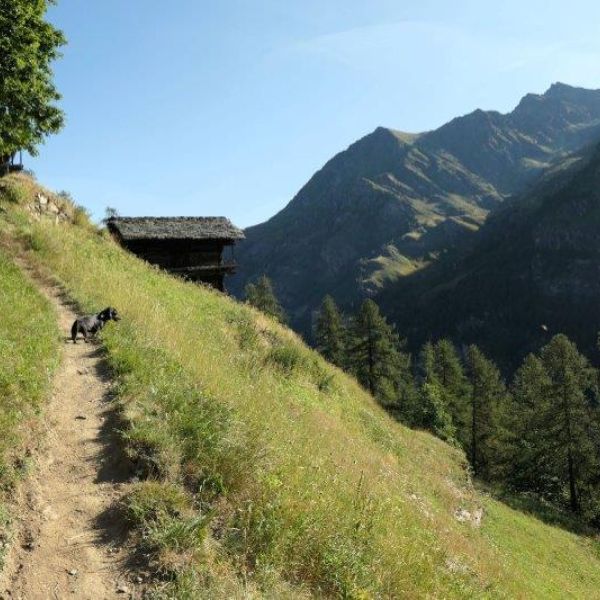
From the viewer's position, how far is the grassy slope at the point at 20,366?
6.42 metres

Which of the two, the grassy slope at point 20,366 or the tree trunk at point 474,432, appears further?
the tree trunk at point 474,432

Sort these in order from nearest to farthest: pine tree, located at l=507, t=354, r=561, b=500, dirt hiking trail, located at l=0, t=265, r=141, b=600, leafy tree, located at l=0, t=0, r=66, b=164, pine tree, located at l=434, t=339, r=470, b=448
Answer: dirt hiking trail, located at l=0, t=265, r=141, b=600, leafy tree, located at l=0, t=0, r=66, b=164, pine tree, located at l=507, t=354, r=561, b=500, pine tree, located at l=434, t=339, r=470, b=448

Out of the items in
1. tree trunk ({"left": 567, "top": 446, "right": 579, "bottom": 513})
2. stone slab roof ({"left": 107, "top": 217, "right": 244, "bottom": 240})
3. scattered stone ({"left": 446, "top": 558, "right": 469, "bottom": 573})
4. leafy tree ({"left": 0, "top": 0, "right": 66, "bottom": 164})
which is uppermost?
leafy tree ({"left": 0, "top": 0, "right": 66, "bottom": 164})

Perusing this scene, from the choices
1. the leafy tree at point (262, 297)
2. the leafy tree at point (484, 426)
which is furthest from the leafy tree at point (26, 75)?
the leafy tree at point (484, 426)

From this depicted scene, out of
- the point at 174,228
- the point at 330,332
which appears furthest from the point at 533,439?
the point at 174,228

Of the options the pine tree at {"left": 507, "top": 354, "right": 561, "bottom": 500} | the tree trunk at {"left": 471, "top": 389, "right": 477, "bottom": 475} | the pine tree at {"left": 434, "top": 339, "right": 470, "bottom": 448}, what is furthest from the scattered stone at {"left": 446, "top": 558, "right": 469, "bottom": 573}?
the tree trunk at {"left": 471, "top": 389, "right": 477, "bottom": 475}

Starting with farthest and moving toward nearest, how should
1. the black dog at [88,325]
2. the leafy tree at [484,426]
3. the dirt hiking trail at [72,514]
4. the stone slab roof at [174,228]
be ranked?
the leafy tree at [484,426]
the stone slab roof at [174,228]
the black dog at [88,325]
the dirt hiking trail at [72,514]

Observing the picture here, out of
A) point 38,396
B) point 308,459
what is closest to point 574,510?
point 308,459

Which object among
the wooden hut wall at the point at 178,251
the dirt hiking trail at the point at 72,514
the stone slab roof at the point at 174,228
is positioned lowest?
the dirt hiking trail at the point at 72,514

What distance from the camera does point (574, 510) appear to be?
153ft

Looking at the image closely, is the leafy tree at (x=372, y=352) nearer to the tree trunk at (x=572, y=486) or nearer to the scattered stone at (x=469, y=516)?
the tree trunk at (x=572, y=486)

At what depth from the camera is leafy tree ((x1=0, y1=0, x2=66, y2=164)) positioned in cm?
1744

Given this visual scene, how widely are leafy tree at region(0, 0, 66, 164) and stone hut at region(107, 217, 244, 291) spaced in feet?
43.7

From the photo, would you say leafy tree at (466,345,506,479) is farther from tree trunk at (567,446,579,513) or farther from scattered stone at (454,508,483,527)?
scattered stone at (454,508,483,527)
